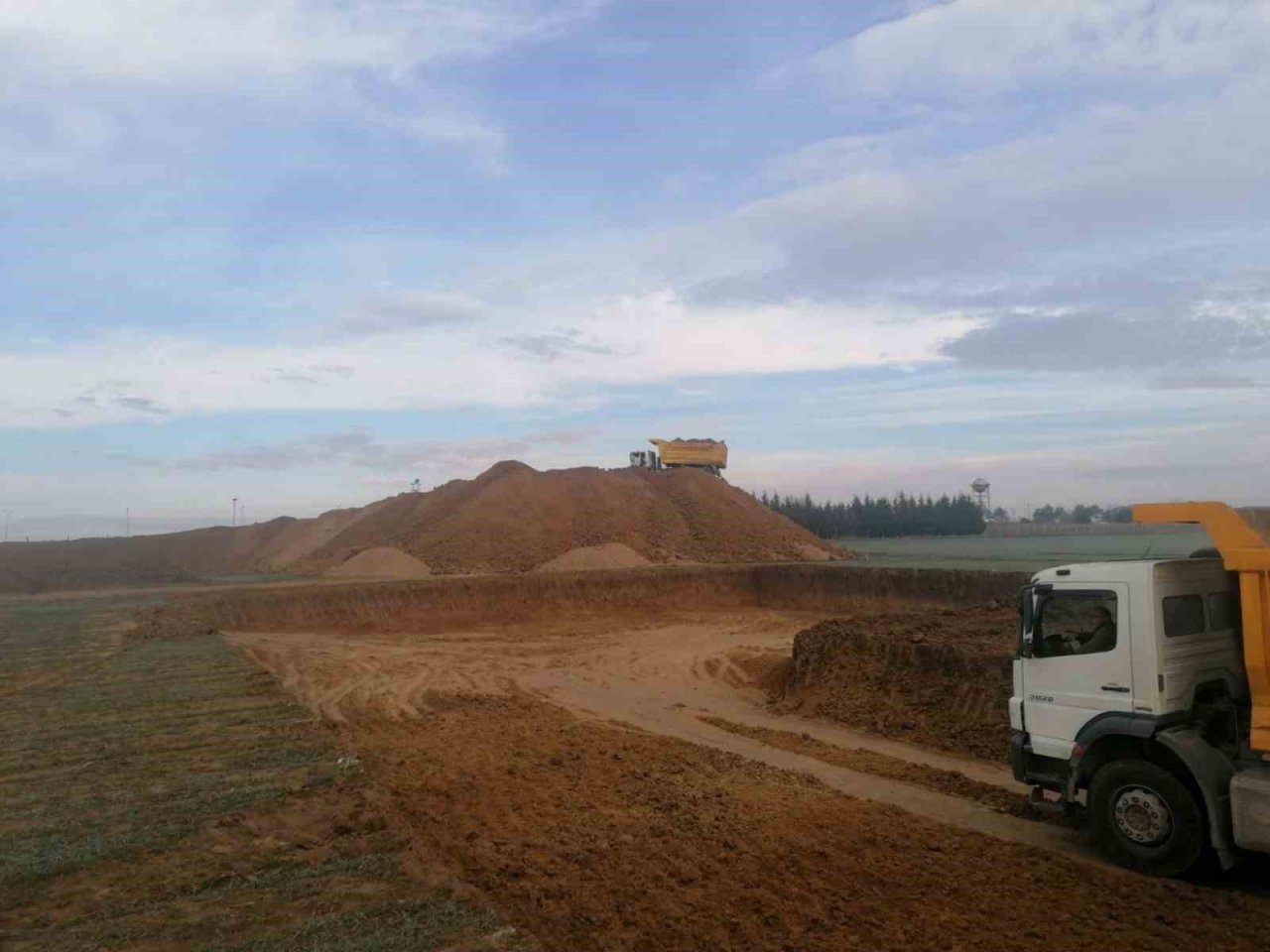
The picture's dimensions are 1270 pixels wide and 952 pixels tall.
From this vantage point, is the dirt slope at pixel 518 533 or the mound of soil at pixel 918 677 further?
the dirt slope at pixel 518 533

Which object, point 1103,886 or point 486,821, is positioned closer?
point 1103,886

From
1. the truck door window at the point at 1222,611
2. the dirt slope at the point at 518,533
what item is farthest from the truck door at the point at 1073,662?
the dirt slope at the point at 518,533

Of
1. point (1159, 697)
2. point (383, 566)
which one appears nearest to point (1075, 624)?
point (1159, 697)

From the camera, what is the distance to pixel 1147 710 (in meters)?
7.58

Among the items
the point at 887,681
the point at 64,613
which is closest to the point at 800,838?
the point at 887,681

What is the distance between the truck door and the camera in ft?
25.8

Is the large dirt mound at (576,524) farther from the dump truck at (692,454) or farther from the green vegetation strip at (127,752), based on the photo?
the green vegetation strip at (127,752)

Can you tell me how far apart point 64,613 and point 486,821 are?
2691cm

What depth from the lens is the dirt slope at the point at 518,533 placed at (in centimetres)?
4656

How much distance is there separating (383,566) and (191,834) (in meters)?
36.2

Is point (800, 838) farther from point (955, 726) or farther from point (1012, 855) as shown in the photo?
point (955, 726)

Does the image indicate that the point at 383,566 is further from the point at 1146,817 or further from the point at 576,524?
the point at 1146,817

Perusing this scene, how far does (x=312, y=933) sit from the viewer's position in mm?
6223

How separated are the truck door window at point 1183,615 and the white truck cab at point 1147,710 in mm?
12
